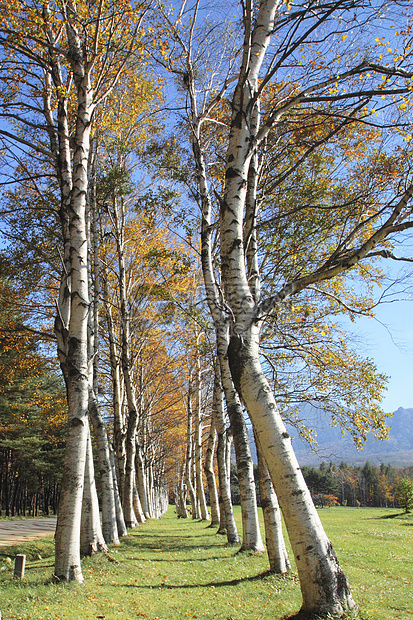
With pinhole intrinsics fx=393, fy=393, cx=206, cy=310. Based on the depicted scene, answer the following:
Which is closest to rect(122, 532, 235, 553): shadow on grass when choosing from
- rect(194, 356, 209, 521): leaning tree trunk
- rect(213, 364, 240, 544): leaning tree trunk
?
rect(213, 364, 240, 544): leaning tree trunk

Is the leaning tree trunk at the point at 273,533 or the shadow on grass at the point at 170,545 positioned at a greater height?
the leaning tree trunk at the point at 273,533

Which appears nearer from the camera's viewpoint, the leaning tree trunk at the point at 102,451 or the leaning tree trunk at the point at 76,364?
the leaning tree trunk at the point at 76,364

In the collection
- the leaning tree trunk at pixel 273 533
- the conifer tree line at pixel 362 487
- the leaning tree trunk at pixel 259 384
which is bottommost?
the conifer tree line at pixel 362 487

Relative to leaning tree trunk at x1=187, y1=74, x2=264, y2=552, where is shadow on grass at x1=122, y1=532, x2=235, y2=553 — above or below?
below

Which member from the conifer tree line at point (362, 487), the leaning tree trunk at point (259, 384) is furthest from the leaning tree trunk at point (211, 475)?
the conifer tree line at point (362, 487)

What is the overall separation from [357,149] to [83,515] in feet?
33.9

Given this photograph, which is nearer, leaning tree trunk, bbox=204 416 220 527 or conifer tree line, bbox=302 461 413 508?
leaning tree trunk, bbox=204 416 220 527

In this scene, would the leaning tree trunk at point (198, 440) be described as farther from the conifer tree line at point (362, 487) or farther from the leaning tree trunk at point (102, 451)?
the conifer tree line at point (362, 487)

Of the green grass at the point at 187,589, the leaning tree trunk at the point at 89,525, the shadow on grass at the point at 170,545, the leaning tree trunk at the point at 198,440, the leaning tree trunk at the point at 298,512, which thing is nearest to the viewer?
the leaning tree trunk at the point at 298,512

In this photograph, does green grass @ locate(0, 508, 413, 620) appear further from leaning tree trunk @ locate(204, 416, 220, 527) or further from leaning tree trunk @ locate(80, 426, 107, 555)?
leaning tree trunk @ locate(204, 416, 220, 527)

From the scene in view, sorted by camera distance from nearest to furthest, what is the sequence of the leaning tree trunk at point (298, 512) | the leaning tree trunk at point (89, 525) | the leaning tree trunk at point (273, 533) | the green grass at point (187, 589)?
the leaning tree trunk at point (298, 512) < the green grass at point (187, 589) < the leaning tree trunk at point (273, 533) < the leaning tree trunk at point (89, 525)

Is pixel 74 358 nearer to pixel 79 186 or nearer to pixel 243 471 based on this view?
pixel 79 186

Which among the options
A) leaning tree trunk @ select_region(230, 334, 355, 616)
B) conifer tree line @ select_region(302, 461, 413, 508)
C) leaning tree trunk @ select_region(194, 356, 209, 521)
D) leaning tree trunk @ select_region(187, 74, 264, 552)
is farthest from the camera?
conifer tree line @ select_region(302, 461, 413, 508)

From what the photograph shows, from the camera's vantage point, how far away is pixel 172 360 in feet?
73.8
